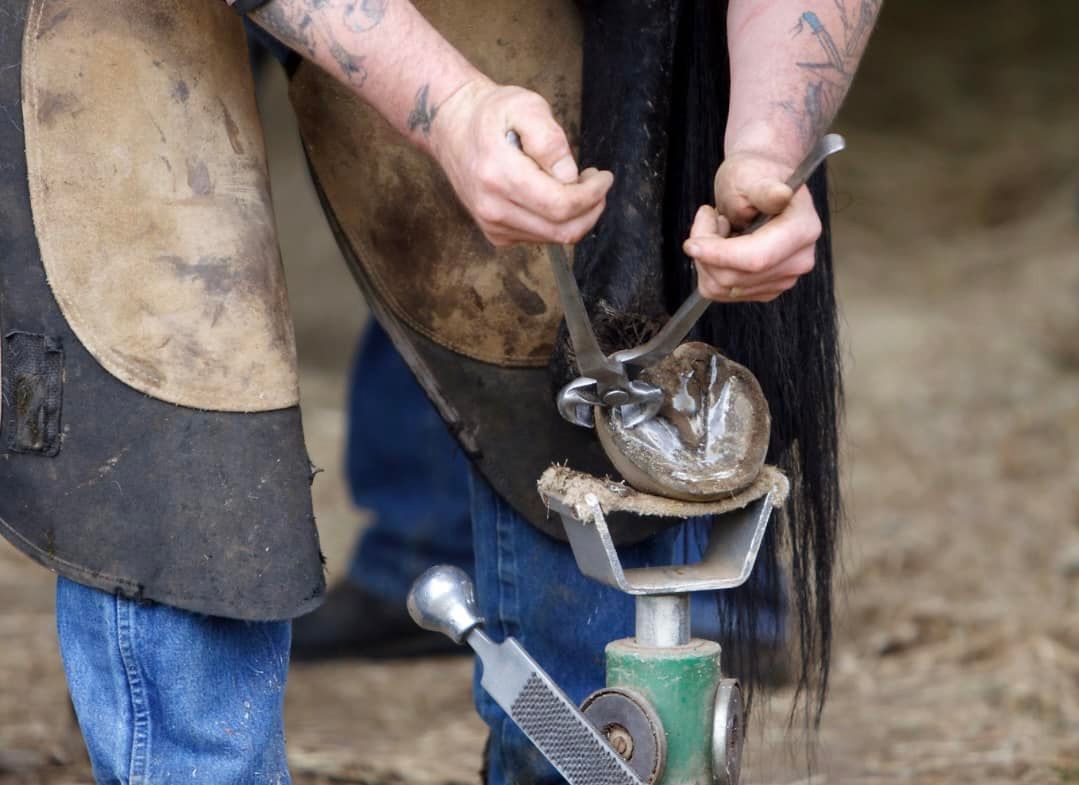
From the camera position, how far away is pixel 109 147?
1.08 m

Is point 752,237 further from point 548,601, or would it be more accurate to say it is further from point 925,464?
point 925,464

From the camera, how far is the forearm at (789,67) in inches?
42.9

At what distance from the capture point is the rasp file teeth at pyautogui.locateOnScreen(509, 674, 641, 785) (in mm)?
1059

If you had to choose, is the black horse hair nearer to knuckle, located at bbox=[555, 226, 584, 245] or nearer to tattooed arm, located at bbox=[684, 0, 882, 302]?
tattooed arm, located at bbox=[684, 0, 882, 302]

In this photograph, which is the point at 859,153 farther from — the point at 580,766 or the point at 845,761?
the point at 580,766

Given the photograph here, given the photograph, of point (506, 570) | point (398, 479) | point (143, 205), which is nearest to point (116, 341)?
Result: point (143, 205)

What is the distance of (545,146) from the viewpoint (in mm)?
934

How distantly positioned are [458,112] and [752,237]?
199 millimetres

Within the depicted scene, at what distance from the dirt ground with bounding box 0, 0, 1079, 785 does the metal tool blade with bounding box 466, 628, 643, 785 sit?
1.46ft

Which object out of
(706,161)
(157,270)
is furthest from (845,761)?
(157,270)

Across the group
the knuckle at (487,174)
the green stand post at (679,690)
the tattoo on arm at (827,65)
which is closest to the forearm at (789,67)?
the tattoo on arm at (827,65)

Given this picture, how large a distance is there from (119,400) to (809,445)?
562 millimetres

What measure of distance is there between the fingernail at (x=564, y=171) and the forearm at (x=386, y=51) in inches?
4.1

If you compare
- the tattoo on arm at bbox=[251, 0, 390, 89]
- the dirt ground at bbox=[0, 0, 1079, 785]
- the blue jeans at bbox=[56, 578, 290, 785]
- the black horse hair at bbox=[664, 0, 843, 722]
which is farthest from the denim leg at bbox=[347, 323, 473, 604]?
the tattoo on arm at bbox=[251, 0, 390, 89]
